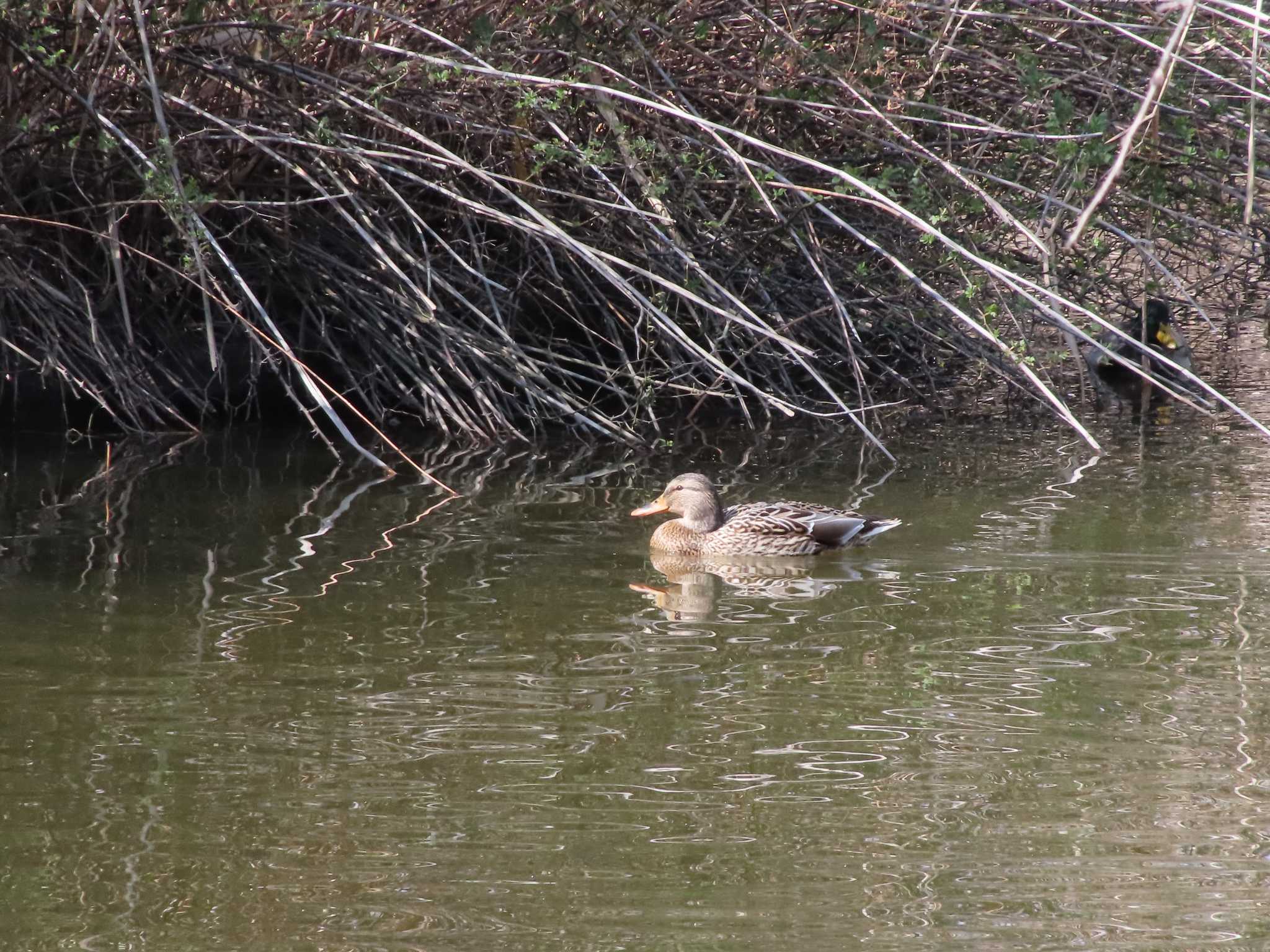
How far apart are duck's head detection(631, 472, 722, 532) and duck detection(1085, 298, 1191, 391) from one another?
17.6ft

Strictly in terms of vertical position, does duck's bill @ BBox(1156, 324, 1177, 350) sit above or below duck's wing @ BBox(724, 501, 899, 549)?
above

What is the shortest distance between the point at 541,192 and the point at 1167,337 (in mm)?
5275

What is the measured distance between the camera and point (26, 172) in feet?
31.3

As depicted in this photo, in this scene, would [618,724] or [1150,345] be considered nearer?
[618,724]

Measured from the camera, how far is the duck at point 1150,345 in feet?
41.5

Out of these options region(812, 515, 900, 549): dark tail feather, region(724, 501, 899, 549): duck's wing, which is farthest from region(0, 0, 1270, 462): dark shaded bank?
region(812, 515, 900, 549): dark tail feather

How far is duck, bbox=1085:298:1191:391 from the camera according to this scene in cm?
1266

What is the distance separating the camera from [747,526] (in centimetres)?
794

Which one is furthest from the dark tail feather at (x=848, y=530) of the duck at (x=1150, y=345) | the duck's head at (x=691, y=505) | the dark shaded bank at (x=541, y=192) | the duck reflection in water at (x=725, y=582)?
the duck at (x=1150, y=345)

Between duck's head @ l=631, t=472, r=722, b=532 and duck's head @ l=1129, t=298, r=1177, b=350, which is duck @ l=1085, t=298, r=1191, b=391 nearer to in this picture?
duck's head @ l=1129, t=298, r=1177, b=350

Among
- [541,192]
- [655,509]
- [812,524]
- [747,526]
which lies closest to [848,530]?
[812,524]

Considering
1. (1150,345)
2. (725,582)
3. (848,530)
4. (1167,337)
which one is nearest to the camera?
(725,582)

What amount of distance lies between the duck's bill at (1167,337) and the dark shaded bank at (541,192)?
4.65 feet

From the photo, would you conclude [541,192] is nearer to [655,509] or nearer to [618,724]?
[655,509]
